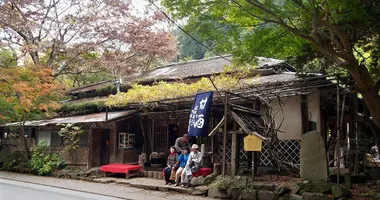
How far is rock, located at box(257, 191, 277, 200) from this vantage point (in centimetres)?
964

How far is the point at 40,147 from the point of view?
733 inches

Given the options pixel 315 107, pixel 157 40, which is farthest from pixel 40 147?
pixel 315 107

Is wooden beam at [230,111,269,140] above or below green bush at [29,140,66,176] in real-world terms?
above

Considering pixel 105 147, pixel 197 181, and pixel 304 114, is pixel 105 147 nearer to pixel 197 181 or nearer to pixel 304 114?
pixel 197 181

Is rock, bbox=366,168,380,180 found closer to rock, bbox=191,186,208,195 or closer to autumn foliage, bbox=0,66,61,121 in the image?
rock, bbox=191,186,208,195

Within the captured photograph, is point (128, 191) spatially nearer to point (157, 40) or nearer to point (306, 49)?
point (306, 49)

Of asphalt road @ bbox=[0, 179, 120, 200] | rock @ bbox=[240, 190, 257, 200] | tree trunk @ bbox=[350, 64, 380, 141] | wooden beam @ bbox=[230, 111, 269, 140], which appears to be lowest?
asphalt road @ bbox=[0, 179, 120, 200]

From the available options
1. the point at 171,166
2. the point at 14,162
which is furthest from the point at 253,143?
the point at 14,162

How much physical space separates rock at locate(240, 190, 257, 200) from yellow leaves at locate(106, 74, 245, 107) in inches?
179

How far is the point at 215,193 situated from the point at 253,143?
6.89 ft

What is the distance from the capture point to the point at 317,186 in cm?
934

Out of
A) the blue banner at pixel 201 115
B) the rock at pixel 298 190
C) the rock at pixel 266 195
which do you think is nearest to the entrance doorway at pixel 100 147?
the blue banner at pixel 201 115

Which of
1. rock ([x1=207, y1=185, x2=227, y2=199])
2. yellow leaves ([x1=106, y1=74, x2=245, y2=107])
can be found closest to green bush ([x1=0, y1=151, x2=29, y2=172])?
yellow leaves ([x1=106, y1=74, x2=245, y2=107])

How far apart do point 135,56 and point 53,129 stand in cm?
1243
